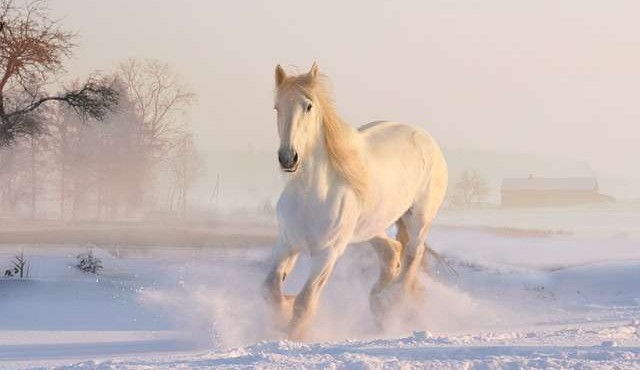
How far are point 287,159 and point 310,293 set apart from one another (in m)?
1.31

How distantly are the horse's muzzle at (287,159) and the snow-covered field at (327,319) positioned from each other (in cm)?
129

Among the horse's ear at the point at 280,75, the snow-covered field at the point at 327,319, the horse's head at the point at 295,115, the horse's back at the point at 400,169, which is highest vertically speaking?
the horse's ear at the point at 280,75

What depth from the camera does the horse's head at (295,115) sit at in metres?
6.65

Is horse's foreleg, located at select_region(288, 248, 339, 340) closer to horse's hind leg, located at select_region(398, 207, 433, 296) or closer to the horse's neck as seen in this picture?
the horse's neck

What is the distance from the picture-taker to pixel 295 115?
22.3 ft

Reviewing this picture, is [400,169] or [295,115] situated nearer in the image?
[295,115]

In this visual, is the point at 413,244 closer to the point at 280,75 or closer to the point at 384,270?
the point at 384,270

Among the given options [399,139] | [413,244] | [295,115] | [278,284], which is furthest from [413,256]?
[295,115]

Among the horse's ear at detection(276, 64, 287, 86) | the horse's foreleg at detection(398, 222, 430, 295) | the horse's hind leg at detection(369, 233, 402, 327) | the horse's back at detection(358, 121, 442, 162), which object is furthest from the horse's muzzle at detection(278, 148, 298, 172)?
the horse's foreleg at detection(398, 222, 430, 295)

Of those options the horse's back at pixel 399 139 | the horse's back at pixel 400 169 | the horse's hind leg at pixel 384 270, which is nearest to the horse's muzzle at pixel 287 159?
the horse's back at pixel 400 169

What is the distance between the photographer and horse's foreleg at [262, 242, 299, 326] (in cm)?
748

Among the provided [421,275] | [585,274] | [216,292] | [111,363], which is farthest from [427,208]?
[585,274]

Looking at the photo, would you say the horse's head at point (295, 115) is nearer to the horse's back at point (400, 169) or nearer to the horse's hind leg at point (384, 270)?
the horse's back at point (400, 169)

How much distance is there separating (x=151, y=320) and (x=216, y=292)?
1.22 metres
